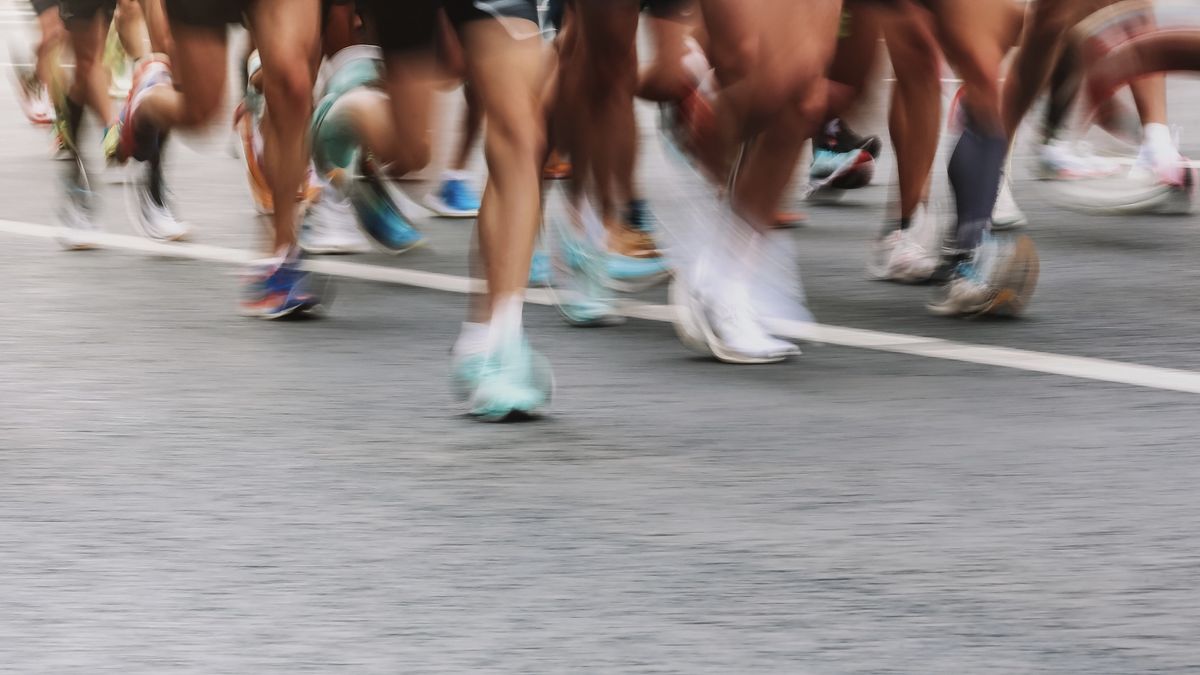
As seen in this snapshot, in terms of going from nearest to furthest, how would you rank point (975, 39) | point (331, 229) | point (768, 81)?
point (768, 81) → point (975, 39) → point (331, 229)

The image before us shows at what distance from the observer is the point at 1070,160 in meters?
9.54

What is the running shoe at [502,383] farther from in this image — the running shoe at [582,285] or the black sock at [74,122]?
the black sock at [74,122]

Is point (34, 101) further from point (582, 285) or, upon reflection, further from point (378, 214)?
point (582, 285)

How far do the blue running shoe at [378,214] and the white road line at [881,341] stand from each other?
0.63 feet

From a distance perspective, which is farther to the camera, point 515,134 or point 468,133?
point 468,133

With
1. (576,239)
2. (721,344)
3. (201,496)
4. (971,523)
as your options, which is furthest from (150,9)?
(971,523)

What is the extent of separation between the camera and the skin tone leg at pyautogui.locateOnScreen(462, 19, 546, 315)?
4359mm

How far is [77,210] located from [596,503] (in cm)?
465

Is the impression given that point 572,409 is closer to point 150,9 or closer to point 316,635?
point 316,635

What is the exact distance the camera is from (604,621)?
122 inches

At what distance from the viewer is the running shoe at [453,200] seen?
884 centimetres

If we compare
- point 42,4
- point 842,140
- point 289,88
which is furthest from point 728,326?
point 42,4

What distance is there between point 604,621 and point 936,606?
506 mm

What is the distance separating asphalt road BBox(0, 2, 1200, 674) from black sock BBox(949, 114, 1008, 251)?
285 millimetres
